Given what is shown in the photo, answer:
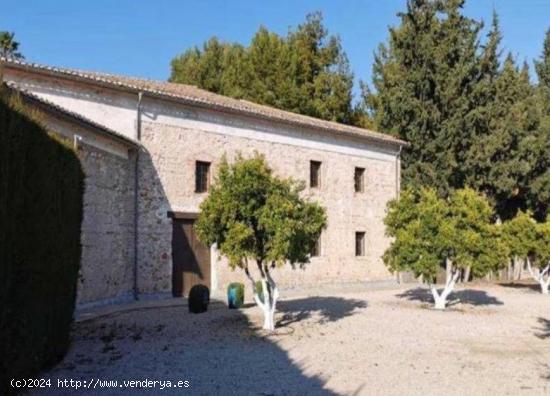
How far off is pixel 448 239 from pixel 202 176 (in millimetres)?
7817

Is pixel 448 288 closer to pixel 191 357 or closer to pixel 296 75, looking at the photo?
pixel 191 357

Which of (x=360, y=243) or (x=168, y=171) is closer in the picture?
(x=168, y=171)

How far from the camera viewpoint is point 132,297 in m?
15.8

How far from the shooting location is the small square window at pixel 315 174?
21.9 m

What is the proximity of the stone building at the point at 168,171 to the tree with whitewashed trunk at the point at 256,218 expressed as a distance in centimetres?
387

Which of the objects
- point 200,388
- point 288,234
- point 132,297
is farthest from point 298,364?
point 132,297

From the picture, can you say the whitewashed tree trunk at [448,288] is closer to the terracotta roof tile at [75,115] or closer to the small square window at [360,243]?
the small square window at [360,243]

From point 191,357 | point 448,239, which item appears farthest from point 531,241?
point 191,357

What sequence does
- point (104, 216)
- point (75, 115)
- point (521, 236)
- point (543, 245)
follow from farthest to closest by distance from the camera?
point (521, 236)
point (543, 245)
point (104, 216)
point (75, 115)

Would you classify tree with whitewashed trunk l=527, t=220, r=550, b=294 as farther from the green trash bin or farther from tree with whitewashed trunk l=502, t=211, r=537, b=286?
the green trash bin

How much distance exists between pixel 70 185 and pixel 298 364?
12.6 ft

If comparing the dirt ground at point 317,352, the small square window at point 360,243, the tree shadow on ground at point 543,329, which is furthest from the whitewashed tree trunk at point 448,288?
the small square window at point 360,243

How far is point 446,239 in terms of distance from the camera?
1400 centimetres

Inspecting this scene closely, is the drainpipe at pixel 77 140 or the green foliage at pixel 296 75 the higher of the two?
the green foliage at pixel 296 75
